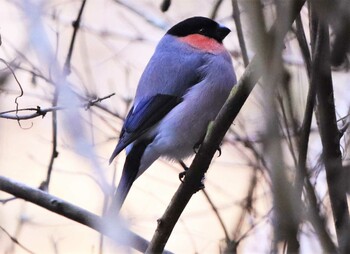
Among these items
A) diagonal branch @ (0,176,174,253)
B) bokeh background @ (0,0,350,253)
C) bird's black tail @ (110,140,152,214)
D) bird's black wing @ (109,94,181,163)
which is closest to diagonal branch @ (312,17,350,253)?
bokeh background @ (0,0,350,253)

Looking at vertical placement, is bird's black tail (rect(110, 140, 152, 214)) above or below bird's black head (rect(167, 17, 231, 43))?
below

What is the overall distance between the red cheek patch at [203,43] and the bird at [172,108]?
97mm

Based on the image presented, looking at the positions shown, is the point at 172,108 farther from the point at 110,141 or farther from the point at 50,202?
the point at 50,202

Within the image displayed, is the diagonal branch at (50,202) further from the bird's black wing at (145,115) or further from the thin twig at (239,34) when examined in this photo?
the thin twig at (239,34)

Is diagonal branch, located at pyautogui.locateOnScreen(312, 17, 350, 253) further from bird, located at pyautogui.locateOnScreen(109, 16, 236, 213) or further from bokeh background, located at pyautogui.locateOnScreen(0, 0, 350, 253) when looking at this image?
bird, located at pyautogui.locateOnScreen(109, 16, 236, 213)

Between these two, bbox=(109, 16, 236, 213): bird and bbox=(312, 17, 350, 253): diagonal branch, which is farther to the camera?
bbox=(109, 16, 236, 213): bird

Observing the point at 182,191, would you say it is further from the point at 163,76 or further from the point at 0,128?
the point at 163,76

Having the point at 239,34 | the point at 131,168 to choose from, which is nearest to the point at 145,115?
the point at 131,168

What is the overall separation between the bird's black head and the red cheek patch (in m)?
0.03

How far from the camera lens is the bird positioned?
2502 mm

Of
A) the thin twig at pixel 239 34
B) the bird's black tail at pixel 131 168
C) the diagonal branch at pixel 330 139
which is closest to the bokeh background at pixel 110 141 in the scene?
the bird's black tail at pixel 131 168

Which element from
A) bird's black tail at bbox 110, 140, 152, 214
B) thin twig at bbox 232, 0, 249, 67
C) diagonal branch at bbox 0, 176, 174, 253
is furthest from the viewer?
bird's black tail at bbox 110, 140, 152, 214

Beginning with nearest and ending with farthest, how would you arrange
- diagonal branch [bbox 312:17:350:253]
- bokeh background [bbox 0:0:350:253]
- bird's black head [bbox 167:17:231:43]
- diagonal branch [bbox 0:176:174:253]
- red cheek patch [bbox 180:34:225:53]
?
diagonal branch [bbox 312:17:350:253]
diagonal branch [bbox 0:176:174:253]
bokeh background [bbox 0:0:350:253]
red cheek patch [bbox 180:34:225:53]
bird's black head [bbox 167:17:231:43]

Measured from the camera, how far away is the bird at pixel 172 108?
2502 mm
